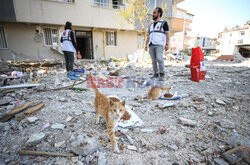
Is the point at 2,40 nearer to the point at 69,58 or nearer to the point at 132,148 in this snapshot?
the point at 69,58

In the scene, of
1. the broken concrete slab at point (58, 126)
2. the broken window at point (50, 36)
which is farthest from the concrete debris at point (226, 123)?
the broken window at point (50, 36)

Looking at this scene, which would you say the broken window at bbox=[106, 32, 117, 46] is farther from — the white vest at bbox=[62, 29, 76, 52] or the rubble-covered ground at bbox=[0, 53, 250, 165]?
the rubble-covered ground at bbox=[0, 53, 250, 165]

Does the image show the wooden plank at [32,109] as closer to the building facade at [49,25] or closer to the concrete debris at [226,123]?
the concrete debris at [226,123]

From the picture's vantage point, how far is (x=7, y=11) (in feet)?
24.4

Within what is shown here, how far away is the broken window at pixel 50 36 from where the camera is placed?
9.27m

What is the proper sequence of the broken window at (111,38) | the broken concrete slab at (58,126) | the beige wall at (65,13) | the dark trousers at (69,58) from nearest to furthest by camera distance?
the broken concrete slab at (58,126) < the dark trousers at (69,58) < the beige wall at (65,13) < the broken window at (111,38)

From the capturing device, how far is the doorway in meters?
10.9

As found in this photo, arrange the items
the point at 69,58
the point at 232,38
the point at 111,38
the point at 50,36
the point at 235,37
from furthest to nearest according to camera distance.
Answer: the point at 232,38, the point at 235,37, the point at 111,38, the point at 50,36, the point at 69,58

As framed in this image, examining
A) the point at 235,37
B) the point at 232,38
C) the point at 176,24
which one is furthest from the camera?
the point at 232,38

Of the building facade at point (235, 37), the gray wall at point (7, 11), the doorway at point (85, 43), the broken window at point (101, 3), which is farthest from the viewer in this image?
the building facade at point (235, 37)

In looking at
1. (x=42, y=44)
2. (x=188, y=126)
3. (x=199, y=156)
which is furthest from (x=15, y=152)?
(x=42, y=44)

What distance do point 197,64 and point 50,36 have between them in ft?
33.7

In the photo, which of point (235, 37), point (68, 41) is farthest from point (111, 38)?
point (235, 37)

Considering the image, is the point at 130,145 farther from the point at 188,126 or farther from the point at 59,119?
the point at 59,119
